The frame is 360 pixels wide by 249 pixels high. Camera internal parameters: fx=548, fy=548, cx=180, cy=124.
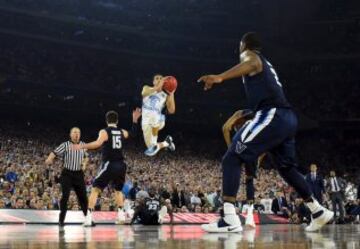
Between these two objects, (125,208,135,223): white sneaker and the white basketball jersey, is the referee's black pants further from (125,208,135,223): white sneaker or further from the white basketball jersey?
(125,208,135,223): white sneaker

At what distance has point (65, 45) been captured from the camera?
2880 centimetres

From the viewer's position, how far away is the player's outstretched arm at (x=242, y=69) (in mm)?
4508

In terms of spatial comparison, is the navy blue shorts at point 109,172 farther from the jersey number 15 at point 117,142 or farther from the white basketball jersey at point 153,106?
the white basketball jersey at point 153,106

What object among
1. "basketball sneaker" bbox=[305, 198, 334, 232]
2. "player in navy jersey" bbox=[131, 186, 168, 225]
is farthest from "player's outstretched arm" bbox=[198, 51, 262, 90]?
"player in navy jersey" bbox=[131, 186, 168, 225]

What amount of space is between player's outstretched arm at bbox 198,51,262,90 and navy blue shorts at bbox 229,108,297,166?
394 millimetres

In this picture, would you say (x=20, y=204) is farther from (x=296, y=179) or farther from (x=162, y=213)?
(x=296, y=179)

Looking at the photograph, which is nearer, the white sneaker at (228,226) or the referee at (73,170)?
the white sneaker at (228,226)

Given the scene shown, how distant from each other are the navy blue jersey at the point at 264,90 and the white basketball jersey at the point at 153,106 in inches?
179

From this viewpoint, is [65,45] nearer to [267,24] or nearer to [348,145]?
[267,24]

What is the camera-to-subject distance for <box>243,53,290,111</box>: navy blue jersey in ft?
16.2

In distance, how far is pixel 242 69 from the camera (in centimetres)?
477

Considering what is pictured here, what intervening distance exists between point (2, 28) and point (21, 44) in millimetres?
1360

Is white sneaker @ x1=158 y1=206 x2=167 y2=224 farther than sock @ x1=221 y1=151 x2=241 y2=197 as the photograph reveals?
Yes

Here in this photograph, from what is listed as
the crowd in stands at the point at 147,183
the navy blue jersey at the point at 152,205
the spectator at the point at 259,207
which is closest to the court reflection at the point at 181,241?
the navy blue jersey at the point at 152,205
